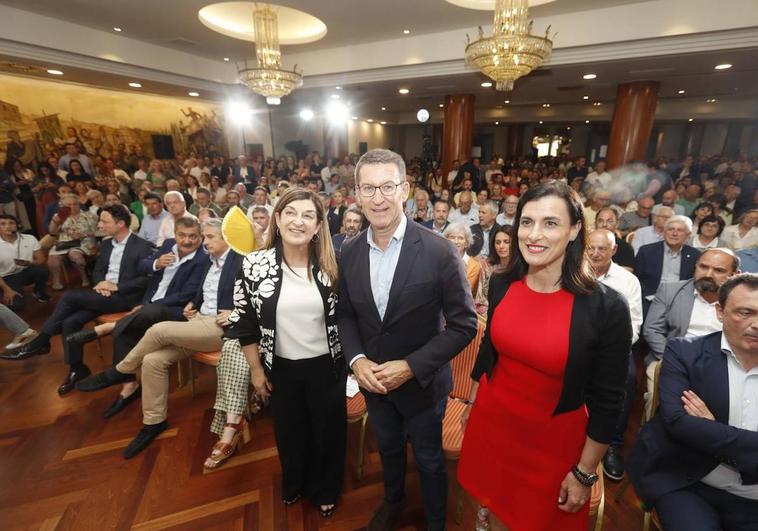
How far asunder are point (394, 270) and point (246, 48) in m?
8.17

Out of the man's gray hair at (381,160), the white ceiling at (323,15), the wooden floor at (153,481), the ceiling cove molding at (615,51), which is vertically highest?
the white ceiling at (323,15)

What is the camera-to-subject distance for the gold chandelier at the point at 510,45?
4.03 m

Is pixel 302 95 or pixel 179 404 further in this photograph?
pixel 302 95

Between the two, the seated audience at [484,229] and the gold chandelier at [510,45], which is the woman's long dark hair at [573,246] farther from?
the gold chandelier at [510,45]

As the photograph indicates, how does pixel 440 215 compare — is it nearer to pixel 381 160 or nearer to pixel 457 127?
pixel 381 160

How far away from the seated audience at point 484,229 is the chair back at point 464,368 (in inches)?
92.2

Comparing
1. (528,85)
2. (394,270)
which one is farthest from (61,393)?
(528,85)

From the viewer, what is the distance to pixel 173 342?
244 cm

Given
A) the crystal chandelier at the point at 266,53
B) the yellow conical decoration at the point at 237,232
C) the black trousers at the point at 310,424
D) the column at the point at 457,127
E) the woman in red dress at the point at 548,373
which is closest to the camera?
the woman in red dress at the point at 548,373

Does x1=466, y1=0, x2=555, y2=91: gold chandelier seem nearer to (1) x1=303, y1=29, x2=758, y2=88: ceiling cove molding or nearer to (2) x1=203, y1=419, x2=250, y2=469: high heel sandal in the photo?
(1) x1=303, y1=29, x2=758, y2=88: ceiling cove molding

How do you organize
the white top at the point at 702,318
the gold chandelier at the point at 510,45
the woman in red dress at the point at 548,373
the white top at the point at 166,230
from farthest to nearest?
the white top at the point at 166,230 < the gold chandelier at the point at 510,45 < the white top at the point at 702,318 < the woman in red dress at the point at 548,373

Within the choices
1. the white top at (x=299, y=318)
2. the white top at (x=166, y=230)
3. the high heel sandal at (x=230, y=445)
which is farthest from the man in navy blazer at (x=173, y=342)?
the white top at (x=166, y=230)

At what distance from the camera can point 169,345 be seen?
2514 mm

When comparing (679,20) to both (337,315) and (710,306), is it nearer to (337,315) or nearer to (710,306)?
(710,306)
